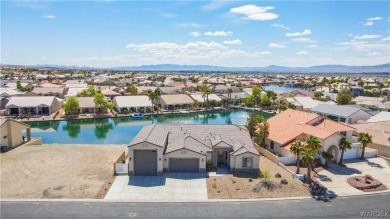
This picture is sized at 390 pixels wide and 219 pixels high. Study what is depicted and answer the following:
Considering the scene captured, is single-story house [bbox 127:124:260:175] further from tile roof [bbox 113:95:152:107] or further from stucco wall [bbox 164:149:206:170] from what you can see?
tile roof [bbox 113:95:152:107]

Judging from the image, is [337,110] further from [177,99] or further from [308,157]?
[177,99]

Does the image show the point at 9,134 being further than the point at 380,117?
No

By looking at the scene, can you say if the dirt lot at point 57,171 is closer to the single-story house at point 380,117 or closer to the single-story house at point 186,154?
the single-story house at point 186,154

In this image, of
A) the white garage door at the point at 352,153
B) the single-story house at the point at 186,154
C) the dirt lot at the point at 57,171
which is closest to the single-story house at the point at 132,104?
the dirt lot at the point at 57,171

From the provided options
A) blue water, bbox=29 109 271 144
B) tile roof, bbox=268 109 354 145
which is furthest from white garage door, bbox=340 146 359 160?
blue water, bbox=29 109 271 144

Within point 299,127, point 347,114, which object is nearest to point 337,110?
point 347,114

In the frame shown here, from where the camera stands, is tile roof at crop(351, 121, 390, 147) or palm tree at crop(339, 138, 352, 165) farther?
tile roof at crop(351, 121, 390, 147)
